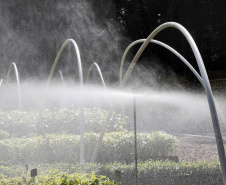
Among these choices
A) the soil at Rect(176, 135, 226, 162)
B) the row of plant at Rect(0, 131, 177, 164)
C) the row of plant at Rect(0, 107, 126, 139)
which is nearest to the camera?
the row of plant at Rect(0, 131, 177, 164)

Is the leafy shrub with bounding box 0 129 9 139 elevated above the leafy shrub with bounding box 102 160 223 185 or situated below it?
above

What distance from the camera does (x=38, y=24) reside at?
79.7 ft

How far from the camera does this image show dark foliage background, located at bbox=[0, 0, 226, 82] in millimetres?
21453

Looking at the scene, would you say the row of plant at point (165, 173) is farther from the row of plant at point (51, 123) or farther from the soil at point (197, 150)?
the row of plant at point (51, 123)

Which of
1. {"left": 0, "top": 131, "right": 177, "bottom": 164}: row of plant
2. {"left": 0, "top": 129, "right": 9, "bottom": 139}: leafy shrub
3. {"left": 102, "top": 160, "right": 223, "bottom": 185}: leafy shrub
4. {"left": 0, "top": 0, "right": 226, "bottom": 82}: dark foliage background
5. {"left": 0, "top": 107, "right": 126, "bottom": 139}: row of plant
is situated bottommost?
{"left": 102, "top": 160, "right": 223, "bottom": 185}: leafy shrub

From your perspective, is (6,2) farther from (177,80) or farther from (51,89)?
(177,80)

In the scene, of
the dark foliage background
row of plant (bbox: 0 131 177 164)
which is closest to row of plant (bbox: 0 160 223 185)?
row of plant (bbox: 0 131 177 164)

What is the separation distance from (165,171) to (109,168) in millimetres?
1085

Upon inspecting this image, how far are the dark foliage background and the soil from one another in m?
9.53

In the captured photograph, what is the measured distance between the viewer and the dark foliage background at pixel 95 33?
70.4ft

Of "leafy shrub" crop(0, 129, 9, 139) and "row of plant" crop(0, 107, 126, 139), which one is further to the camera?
"row of plant" crop(0, 107, 126, 139)

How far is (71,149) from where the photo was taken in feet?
29.8

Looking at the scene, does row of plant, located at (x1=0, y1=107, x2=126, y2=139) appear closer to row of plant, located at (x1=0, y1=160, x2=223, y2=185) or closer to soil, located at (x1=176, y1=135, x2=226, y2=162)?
soil, located at (x1=176, y1=135, x2=226, y2=162)

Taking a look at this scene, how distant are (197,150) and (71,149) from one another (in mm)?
3732
